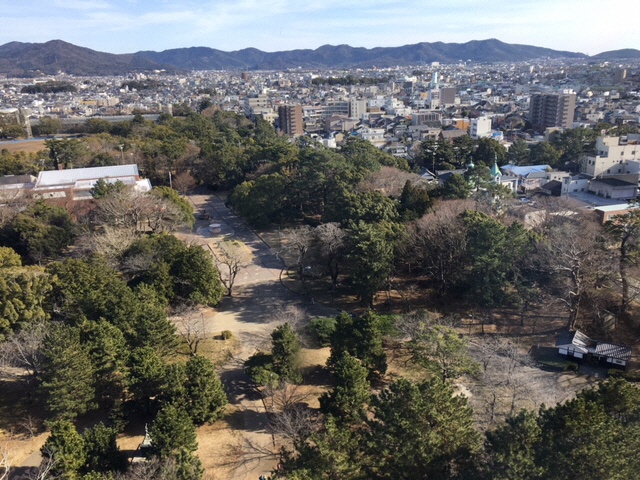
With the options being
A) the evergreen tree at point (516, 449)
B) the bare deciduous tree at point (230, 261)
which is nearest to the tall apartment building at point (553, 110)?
the bare deciduous tree at point (230, 261)

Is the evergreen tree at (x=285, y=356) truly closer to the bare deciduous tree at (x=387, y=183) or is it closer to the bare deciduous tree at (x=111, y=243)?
the bare deciduous tree at (x=111, y=243)

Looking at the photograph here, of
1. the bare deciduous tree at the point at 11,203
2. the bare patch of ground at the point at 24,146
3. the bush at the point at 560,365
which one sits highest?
the bare patch of ground at the point at 24,146

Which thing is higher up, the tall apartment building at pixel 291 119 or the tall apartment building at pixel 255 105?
the tall apartment building at pixel 255 105

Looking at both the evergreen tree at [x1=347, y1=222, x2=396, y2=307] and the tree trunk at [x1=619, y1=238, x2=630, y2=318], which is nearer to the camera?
the tree trunk at [x1=619, y1=238, x2=630, y2=318]

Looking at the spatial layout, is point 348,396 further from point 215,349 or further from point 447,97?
point 447,97

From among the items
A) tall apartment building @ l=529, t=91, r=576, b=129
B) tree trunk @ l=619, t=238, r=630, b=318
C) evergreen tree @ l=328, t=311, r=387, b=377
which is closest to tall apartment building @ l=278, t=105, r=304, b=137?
tall apartment building @ l=529, t=91, r=576, b=129

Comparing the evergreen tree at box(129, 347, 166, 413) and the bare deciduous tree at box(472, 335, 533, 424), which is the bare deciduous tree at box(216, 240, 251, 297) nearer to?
the evergreen tree at box(129, 347, 166, 413)

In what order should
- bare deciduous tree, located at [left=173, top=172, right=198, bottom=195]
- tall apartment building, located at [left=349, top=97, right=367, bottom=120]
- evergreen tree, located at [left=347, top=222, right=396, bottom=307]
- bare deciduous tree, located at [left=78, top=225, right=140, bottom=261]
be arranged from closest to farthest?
evergreen tree, located at [left=347, top=222, right=396, bottom=307] → bare deciduous tree, located at [left=78, top=225, right=140, bottom=261] → bare deciduous tree, located at [left=173, top=172, right=198, bottom=195] → tall apartment building, located at [left=349, top=97, right=367, bottom=120]
